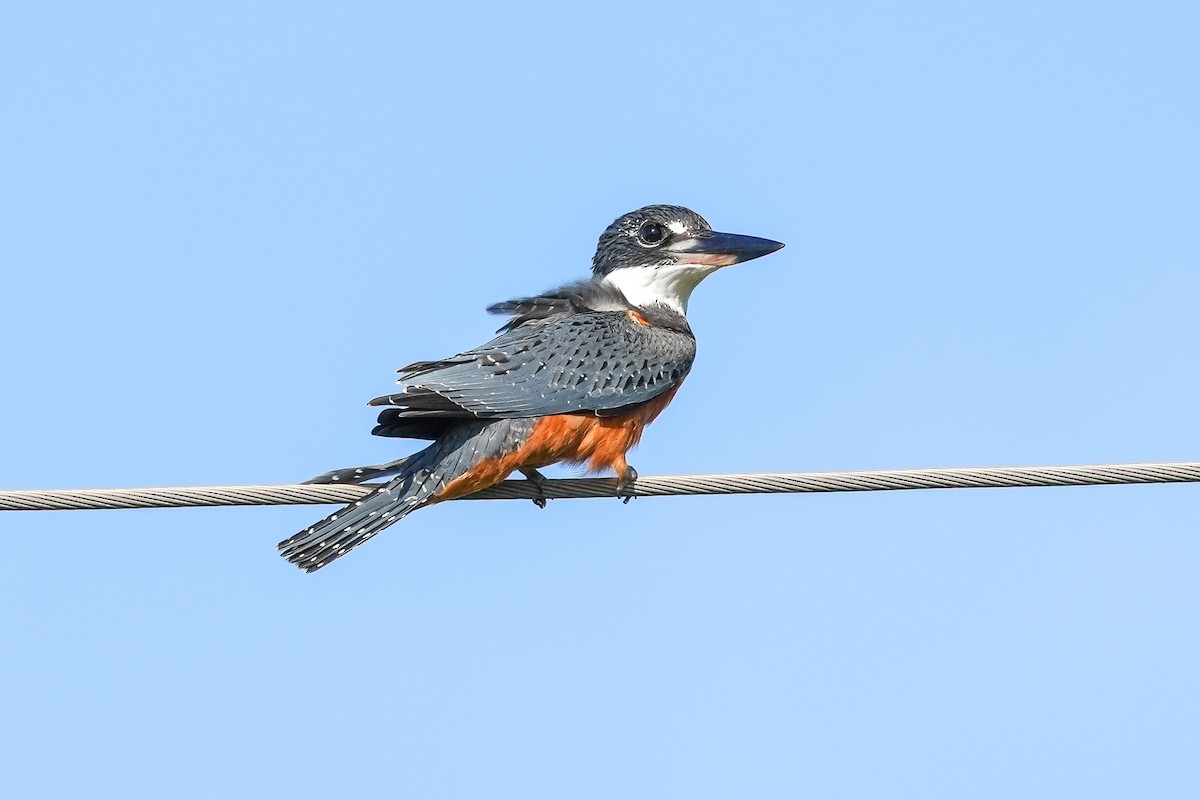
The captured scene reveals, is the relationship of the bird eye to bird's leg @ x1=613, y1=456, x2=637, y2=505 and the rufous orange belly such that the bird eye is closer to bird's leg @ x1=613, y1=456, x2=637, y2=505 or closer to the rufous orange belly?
the rufous orange belly

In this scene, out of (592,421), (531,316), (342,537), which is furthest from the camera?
(531,316)

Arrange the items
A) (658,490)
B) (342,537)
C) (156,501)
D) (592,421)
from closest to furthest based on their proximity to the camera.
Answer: (156,501), (658,490), (342,537), (592,421)

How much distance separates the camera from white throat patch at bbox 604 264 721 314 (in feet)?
27.4

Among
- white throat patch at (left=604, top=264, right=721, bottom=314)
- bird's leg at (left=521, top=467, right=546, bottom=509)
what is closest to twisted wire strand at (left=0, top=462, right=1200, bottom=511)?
bird's leg at (left=521, top=467, right=546, bottom=509)

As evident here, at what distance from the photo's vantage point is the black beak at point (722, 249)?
27.2 feet

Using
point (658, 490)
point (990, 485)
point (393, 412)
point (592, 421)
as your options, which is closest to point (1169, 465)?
point (990, 485)

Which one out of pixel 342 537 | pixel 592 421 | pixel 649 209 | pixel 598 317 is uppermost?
pixel 649 209

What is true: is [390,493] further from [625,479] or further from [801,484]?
[801,484]

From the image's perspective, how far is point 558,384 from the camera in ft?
23.7

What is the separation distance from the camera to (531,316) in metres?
7.86

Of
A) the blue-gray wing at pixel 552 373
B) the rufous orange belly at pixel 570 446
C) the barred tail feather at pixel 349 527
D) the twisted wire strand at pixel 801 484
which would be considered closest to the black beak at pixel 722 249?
the blue-gray wing at pixel 552 373

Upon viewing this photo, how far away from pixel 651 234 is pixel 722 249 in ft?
1.33

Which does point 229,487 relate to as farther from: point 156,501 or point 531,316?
point 531,316

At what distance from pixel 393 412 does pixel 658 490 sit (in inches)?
54.6
